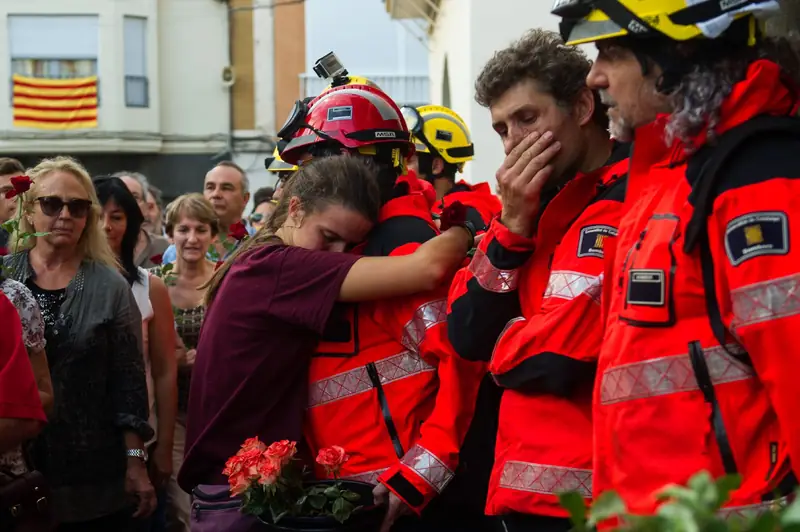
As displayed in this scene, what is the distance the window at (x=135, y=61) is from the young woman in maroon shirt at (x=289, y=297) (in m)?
26.5

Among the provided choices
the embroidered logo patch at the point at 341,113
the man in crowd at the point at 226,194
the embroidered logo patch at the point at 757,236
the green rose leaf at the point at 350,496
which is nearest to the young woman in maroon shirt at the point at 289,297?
the green rose leaf at the point at 350,496

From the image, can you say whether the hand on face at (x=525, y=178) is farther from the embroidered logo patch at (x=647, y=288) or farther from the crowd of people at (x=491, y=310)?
the embroidered logo patch at (x=647, y=288)

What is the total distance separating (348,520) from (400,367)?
20.5 inches

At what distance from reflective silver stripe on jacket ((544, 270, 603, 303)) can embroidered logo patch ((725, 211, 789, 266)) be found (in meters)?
0.58

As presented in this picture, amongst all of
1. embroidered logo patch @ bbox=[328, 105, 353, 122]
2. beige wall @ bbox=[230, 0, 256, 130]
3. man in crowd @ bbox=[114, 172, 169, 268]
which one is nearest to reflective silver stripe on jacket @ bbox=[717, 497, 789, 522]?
embroidered logo patch @ bbox=[328, 105, 353, 122]

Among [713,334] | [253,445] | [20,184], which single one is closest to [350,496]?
[253,445]

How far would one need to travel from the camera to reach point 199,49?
30156mm

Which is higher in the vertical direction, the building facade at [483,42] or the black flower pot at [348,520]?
the building facade at [483,42]

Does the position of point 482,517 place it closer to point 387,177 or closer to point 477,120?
point 387,177

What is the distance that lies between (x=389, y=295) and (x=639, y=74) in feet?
4.34

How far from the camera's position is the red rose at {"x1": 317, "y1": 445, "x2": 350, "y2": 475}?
381 cm

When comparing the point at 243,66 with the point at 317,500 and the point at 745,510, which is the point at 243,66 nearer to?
the point at 317,500

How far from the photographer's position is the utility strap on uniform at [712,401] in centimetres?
248

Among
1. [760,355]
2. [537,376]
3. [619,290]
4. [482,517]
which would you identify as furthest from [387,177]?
[760,355]
